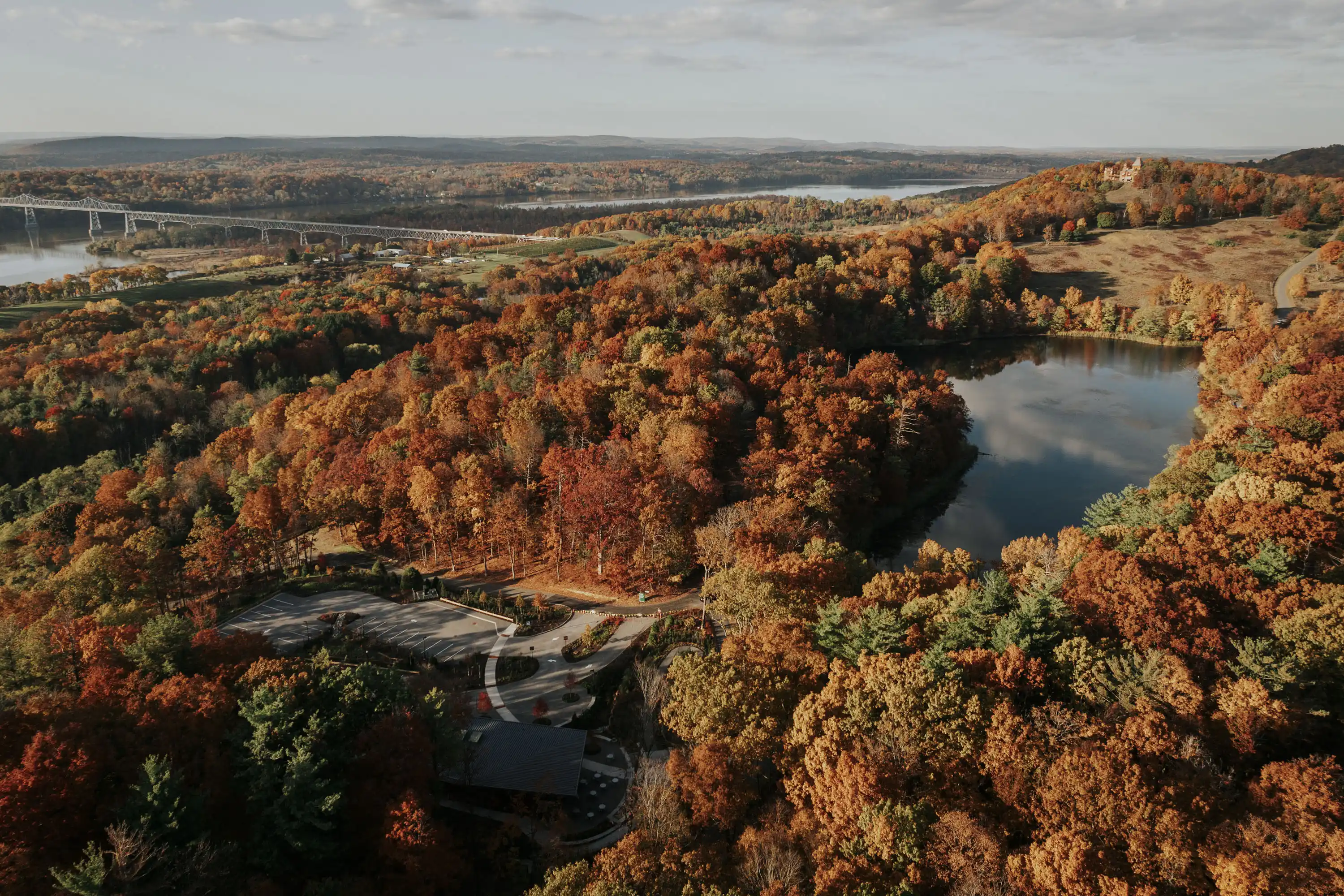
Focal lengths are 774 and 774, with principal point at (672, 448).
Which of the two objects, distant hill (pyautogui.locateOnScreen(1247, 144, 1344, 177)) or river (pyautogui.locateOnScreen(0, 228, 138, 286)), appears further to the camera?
distant hill (pyautogui.locateOnScreen(1247, 144, 1344, 177))

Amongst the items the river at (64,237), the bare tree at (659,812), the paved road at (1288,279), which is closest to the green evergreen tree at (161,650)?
the bare tree at (659,812)

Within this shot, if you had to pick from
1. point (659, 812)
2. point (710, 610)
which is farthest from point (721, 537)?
point (659, 812)

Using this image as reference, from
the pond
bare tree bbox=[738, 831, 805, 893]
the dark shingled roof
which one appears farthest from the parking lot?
the pond

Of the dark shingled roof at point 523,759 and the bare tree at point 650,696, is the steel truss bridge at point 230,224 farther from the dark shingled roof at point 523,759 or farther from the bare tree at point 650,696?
the dark shingled roof at point 523,759

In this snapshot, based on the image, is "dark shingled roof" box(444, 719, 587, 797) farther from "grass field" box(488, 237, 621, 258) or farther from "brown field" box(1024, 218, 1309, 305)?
"grass field" box(488, 237, 621, 258)

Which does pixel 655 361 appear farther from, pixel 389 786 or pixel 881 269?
pixel 881 269

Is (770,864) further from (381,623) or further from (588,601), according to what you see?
(381,623)

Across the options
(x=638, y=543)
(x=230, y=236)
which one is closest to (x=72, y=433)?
(x=638, y=543)
